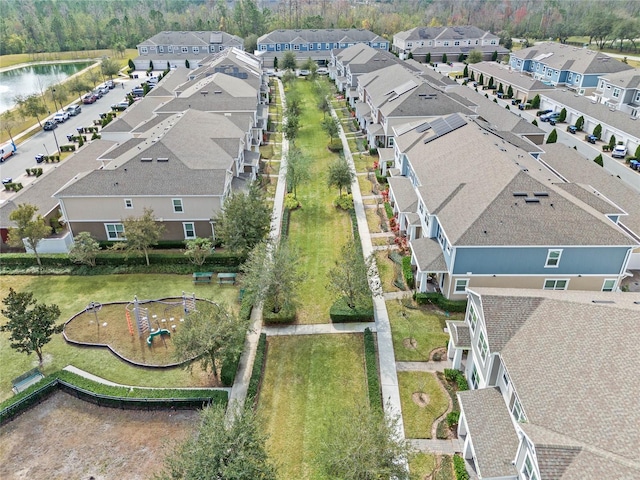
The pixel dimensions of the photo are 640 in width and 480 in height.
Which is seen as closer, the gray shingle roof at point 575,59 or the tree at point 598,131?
the tree at point 598,131

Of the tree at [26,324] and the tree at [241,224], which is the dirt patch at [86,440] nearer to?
the tree at [26,324]

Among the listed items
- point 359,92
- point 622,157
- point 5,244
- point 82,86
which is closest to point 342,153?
point 359,92

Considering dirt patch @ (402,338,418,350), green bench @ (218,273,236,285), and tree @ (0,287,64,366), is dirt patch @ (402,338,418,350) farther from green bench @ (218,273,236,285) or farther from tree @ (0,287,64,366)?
tree @ (0,287,64,366)

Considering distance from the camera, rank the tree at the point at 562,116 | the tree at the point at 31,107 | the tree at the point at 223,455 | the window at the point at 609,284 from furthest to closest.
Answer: the tree at the point at 562,116, the tree at the point at 31,107, the window at the point at 609,284, the tree at the point at 223,455

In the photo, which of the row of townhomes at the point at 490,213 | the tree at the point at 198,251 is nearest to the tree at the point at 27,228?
the row of townhomes at the point at 490,213

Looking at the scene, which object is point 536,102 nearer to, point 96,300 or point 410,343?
point 410,343

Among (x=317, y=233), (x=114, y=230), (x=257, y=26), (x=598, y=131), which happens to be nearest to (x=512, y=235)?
(x=317, y=233)

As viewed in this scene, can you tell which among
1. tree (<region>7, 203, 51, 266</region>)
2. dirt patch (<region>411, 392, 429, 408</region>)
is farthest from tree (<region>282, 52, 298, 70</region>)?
dirt patch (<region>411, 392, 429, 408</region>)

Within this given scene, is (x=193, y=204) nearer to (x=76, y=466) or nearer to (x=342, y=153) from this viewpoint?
(x=76, y=466)

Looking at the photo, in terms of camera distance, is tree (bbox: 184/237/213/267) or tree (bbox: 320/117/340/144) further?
tree (bbox: 320/117/340/144)
